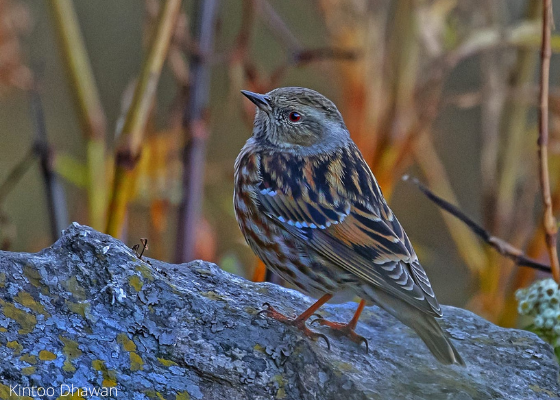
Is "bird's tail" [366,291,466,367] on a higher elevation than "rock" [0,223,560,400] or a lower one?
higher

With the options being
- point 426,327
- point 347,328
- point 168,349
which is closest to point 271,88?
point 347,328

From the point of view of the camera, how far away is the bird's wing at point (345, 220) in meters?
3.19

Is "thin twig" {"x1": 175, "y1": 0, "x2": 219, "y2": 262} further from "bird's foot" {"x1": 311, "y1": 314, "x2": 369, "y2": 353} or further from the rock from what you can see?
"bird's foot" {"x1": 311, "y1": 314, "x2": 369, "y2": 353}

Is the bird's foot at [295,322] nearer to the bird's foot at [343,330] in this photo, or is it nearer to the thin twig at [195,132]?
the bird's foot at [343,330]

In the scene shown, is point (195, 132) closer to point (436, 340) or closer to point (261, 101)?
point (261, 101)

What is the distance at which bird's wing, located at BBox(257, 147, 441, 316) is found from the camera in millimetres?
3191

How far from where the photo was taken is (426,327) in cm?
309

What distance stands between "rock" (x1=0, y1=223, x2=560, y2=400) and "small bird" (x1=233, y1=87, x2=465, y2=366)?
168mm

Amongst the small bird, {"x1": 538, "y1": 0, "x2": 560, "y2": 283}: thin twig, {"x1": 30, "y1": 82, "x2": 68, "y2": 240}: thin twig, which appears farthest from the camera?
{"x1": 30, "y1": 82, "x2": 68, "y2": 240}: thin twig

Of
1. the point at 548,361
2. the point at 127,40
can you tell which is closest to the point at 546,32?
A: the point at 548,361

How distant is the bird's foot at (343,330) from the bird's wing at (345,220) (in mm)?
245

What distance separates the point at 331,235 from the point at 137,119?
1.12 m

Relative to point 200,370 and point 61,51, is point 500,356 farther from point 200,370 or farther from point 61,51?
point 61,51

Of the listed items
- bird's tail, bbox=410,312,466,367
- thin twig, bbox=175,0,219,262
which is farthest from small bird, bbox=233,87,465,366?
thin twig, bbox=175,0,219,262
